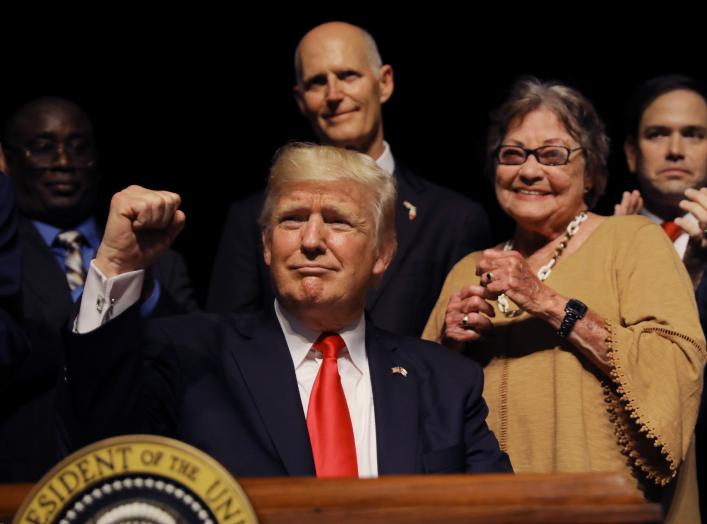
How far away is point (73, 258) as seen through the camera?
3451mm

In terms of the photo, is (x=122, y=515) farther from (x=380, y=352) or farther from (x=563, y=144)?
(x=563, y=144)

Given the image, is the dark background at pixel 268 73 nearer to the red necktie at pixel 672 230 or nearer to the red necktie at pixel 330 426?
the red necktie at pixel 672 230

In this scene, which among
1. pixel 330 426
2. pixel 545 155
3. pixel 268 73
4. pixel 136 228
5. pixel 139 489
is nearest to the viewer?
pixel 139 489

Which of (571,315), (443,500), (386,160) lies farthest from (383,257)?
(443,500)

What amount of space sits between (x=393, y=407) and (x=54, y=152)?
1.69 m

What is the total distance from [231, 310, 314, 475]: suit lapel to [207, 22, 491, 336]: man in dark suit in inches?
31.6

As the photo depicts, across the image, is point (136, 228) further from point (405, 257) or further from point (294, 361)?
point (405, 257)

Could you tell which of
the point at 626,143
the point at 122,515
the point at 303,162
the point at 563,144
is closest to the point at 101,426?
the point at 122,515

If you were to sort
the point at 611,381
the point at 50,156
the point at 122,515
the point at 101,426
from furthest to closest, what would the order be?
the point at 50,156 < the point at 611,381 < the point at 101,426 < the point at 122,515

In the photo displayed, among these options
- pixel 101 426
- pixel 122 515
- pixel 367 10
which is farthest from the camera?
pixel 367 10

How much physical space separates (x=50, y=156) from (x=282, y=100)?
36.7 inches

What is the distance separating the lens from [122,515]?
1585 millimetres

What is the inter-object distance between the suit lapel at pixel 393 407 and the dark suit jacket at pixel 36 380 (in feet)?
3.13

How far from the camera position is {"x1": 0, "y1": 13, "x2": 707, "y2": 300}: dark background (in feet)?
13.5
